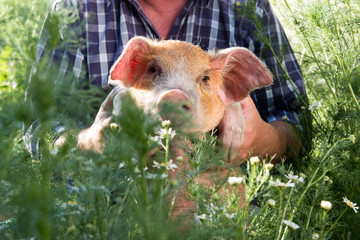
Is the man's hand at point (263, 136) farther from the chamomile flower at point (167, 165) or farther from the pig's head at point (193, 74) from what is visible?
the chamomile flower at point (167, 165)

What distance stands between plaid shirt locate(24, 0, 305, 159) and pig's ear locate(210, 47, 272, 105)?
0.51m

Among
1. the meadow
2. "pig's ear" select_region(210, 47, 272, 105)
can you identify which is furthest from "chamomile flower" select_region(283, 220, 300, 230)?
"pig's ear" select_region(210, 47, 272, 105)

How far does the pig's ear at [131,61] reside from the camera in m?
1.46

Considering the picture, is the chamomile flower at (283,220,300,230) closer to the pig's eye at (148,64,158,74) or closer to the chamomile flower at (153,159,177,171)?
the chamomile flower at (153,159,177,171)

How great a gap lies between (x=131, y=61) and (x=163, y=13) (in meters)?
0.79

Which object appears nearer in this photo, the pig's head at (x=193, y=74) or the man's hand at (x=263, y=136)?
the pig's head at (x=193, y=74)

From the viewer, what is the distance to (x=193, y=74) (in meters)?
1.49

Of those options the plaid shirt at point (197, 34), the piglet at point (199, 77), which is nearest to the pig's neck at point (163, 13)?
the plaid shirt at point (197, 34)

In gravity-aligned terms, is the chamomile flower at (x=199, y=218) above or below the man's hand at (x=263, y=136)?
above

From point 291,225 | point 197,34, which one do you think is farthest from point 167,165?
point 197,34

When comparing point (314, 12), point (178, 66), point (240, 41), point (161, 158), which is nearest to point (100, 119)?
point (178, 66)

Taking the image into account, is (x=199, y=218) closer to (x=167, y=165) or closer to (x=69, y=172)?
(x=167, y=165)

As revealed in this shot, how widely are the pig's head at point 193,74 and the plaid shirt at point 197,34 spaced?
0.53 m

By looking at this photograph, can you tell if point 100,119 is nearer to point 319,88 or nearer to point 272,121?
point 319,88
